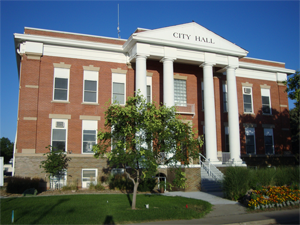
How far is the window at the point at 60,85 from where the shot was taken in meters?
21.8

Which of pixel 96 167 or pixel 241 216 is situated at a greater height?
pixel 96 167

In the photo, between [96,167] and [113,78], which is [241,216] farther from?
[113,78]

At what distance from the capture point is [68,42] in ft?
72.4

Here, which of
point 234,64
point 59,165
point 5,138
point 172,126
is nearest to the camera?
point 172,126

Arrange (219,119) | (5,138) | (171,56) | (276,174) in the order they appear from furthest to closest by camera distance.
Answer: (5,138)
(219,119)
(171,56)
(276,174)

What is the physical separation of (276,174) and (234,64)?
1095 cm

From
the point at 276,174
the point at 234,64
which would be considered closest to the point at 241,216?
the point at 276,174

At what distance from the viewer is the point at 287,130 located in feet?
95.6

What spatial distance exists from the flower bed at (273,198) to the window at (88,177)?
11616 millimetres

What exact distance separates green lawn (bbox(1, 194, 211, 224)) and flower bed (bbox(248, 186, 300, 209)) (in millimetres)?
2122

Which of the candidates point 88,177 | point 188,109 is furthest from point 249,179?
point 88,177

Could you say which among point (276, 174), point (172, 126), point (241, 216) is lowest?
point (241, 216)

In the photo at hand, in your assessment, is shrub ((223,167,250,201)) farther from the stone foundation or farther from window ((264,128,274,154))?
window ((264,128,274,154))

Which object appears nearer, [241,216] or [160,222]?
[160,222]
